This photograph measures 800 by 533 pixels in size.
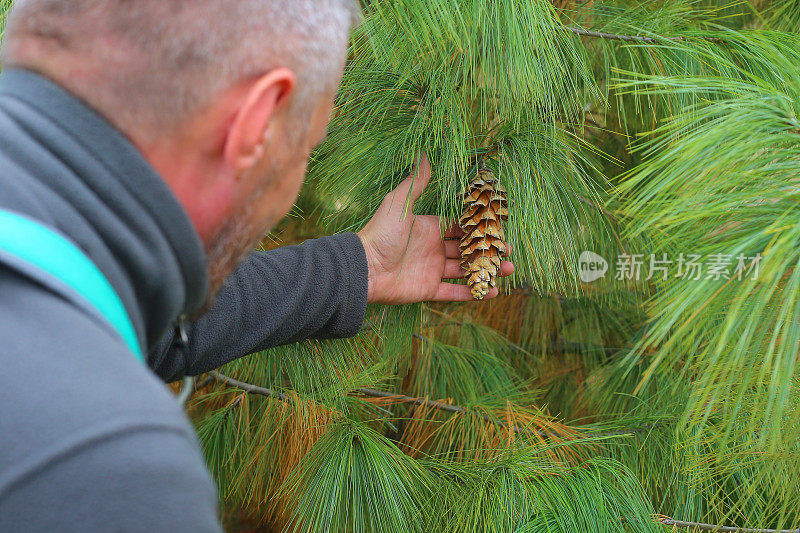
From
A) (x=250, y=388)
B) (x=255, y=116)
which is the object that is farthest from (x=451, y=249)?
(x=255, y=116)

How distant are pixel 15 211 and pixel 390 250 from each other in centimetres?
42

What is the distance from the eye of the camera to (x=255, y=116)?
0.30 m

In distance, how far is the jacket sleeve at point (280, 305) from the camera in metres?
0.57

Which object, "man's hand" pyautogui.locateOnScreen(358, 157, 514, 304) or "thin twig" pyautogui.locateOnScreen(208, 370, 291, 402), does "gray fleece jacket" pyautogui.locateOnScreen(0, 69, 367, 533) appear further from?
"thin twig" pyautogui.locateOnScreen(208, 370, 291, 402)

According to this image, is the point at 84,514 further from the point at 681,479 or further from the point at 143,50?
the point at 681,479

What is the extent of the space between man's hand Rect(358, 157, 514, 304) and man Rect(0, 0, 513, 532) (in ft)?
0.81

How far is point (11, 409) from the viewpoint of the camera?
21cm

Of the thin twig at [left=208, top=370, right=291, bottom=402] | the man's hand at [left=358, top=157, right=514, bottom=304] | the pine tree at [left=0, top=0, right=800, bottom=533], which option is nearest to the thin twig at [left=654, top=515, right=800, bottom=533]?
the pine tree at [left=0, top=0, right=800, bottom=533]

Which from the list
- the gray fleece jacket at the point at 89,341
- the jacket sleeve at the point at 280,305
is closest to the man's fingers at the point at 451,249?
the jacket sleeve at the point at 280,305

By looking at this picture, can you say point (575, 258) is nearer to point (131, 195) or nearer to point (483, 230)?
point (483, 230)

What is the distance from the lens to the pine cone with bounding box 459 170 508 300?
0.57 metres

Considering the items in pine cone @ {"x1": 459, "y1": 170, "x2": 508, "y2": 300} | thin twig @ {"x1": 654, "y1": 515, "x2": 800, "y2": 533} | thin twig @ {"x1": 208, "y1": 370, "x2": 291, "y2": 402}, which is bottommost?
thin twig @ {"x1": 208, "y1": 370, "x2": 291, "y2": 402}

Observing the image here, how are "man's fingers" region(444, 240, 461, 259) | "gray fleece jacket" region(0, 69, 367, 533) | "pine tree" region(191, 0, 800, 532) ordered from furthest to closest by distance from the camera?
"man's fingers" region(444, 240, 461, 259), "pine tree" region(191, 0, 800, 532), "gray fleece jacket" region(0, 69, 367, 533)

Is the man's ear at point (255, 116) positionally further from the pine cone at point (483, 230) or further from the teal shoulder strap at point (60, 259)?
the pine cone at point (483, 230)
